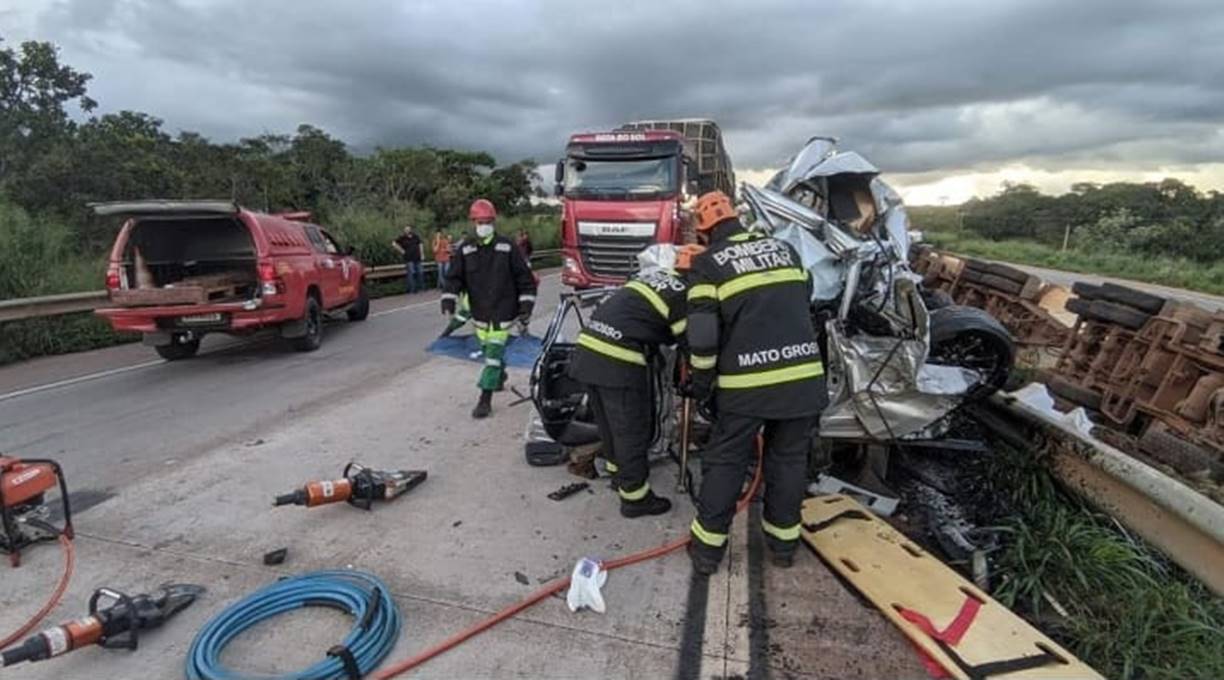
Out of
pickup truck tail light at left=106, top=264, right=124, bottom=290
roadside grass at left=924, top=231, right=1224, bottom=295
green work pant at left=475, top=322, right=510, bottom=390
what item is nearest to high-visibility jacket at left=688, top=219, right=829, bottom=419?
green work pant at left=475, top=322, right=510, bottom=390

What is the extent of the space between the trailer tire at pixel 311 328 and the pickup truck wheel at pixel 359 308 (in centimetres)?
220

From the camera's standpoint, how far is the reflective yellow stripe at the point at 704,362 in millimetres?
3105

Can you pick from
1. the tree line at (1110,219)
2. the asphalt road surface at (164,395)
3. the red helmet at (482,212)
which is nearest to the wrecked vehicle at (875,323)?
the red helmet at (482,212)

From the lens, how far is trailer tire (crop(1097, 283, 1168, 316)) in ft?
16.8

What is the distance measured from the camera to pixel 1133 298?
5.35 meters

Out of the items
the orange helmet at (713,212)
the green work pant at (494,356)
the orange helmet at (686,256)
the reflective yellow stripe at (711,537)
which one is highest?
the orange helmet at (713,212)

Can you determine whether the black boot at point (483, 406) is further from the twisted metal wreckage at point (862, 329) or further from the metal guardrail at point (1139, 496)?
the metal guardrail at point (1139, 496)

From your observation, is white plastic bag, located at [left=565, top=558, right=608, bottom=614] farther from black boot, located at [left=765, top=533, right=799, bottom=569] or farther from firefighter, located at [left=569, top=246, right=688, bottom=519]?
black boot, located at [left=765, top=533, right=799, bottom=569]

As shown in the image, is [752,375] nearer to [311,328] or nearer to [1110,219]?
[311,328]

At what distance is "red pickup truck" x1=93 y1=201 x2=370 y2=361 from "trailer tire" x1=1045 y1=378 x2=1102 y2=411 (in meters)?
7.77

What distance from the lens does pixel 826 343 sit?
3895 mm

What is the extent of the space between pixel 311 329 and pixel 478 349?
7.87ft

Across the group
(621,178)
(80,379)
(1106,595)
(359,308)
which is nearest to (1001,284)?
(621,178)

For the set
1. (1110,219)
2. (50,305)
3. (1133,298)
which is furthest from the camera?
Answer: (1110,219)
